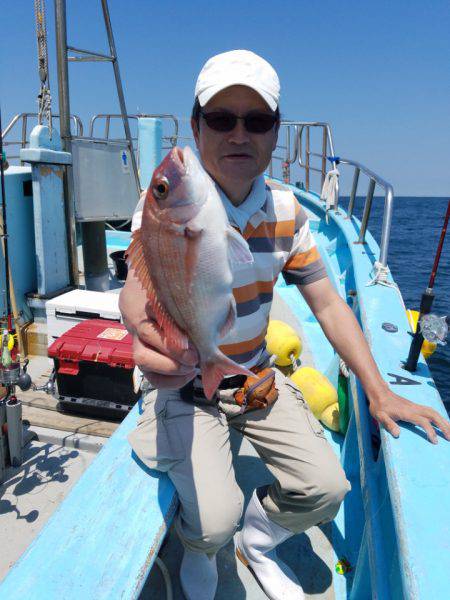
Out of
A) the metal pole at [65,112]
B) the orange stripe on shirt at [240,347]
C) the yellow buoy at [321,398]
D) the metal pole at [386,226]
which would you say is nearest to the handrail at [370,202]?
the metal pole at [386,226]

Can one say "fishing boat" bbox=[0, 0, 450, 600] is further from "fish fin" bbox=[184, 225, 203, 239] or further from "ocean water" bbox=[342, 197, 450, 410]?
"ocean water" bbox=[342, 197, 450, 410]

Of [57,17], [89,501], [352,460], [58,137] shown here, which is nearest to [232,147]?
[89,501]

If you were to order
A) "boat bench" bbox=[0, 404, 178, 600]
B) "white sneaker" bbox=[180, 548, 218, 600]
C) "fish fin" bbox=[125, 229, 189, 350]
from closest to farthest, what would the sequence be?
"fish fin" bbox=[125, 229, 189, 350], "boat bench" bbox=[0, 404, 178, 600], "white sneaker" bbox=[180, 548, 218, 600]

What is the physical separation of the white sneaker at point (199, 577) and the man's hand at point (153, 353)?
90cm

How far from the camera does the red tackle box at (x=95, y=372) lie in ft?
9.87

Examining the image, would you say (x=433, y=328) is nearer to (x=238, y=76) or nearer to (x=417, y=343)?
(x=417, y=343)

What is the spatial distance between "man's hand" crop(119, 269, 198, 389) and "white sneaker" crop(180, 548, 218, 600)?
0.90m

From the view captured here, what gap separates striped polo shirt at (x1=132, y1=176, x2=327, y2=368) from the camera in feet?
6.08

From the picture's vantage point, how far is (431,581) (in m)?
1.06

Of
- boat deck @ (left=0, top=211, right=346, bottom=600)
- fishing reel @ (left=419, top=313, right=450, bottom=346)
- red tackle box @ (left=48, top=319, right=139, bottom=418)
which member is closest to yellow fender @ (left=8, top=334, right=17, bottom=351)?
red tackle box @ (left=48, top=319, right=139, bottom=418)

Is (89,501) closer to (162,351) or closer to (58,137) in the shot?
(162,351)

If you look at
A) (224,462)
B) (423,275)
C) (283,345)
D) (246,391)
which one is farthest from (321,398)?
(423,275)

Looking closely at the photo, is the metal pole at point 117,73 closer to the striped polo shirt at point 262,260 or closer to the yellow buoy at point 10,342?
the yellow buoy at point 10,342

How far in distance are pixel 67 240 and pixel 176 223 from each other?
392cm
